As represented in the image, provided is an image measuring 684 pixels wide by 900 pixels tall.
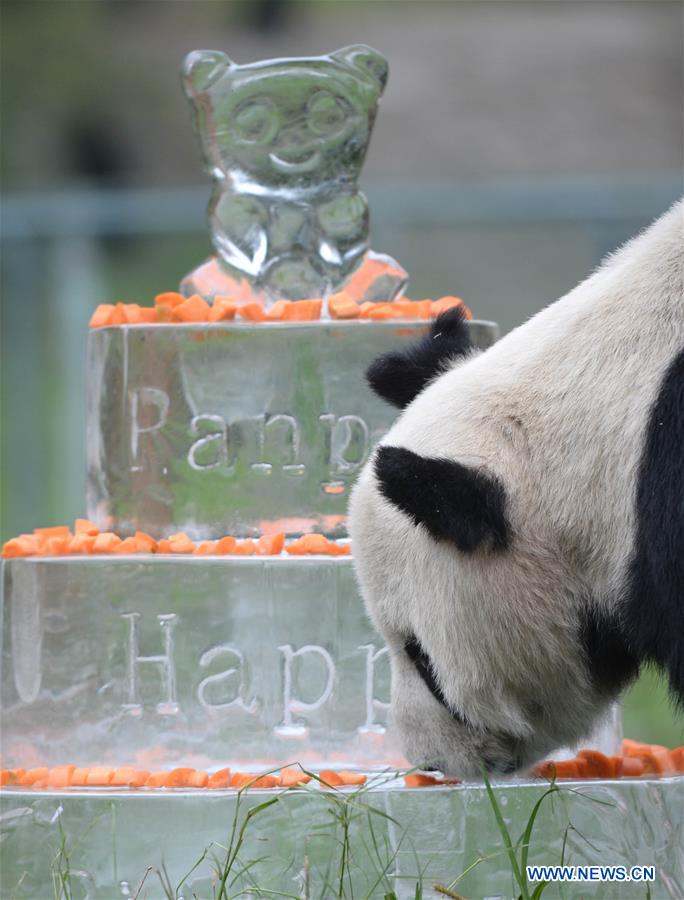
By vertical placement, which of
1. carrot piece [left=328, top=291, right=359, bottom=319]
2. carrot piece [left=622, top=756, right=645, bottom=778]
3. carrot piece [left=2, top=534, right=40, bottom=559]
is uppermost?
carrot piece [left=328, top=291, right=359, bottom=319]

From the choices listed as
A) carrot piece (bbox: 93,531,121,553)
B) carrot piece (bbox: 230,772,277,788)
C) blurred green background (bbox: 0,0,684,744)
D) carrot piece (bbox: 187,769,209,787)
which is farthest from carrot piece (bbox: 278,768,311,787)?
blurred green background (bbox: 0,0,684,744)

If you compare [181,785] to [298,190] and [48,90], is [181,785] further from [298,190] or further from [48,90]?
[48,90]

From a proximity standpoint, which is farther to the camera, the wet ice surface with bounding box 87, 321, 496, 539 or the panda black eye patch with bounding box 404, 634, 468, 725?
the wet ice surface with bounding box 87, 321, 496, 539

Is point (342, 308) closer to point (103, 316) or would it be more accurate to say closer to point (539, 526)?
point (103, 316)

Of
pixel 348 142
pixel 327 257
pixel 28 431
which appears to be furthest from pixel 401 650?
pixel 28 431

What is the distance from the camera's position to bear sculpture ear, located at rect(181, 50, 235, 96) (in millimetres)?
2430

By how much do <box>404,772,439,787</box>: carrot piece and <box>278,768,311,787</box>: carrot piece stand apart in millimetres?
151

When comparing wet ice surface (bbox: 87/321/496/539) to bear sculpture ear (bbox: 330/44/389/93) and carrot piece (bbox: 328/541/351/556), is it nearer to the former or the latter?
carrot piece (bbox: 328/541/351/556)

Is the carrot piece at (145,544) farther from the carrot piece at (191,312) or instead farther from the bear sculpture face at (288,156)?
the bear sculpture face at (288,156)

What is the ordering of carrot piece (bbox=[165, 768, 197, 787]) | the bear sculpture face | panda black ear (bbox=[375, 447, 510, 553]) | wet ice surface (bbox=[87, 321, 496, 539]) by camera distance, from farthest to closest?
the bear sculpture face → wet ice surface (bbox=[87, 321, 496, 539]) → carrot piece (bbox=[165, 768, 197, 787]) → panda black ear (bbox=[375, 447, 510, 553])

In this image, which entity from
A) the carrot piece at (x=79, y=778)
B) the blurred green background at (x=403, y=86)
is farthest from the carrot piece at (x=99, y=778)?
the blurred green background at (x=403, y=86)

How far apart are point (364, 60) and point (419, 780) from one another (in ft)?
4.39

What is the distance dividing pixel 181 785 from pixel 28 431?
13.9ft

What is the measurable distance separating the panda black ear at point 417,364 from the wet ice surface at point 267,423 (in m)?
0.23
